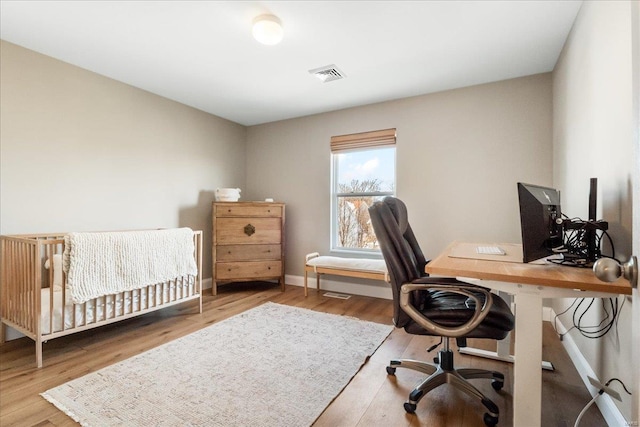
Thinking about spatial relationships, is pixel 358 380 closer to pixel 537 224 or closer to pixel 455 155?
pixel 537 224

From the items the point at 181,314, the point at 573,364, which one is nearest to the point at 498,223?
the point at 573,364

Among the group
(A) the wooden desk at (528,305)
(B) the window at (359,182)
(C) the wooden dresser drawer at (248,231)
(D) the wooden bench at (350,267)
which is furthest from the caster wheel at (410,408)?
(C) the wooden dresser drawer at (248,231)

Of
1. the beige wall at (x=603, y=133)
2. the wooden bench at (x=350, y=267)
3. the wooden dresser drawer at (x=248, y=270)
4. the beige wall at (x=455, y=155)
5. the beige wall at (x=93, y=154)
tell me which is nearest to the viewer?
the beige wall at (x=603, y=133)

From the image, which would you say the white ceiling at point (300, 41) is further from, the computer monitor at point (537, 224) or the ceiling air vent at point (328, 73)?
the computer monitor at point (537, 224)

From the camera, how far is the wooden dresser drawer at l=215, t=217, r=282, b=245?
3.59 metres

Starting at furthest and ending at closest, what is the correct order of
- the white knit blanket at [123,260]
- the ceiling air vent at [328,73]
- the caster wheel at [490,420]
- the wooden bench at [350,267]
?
1. the wooden bench at [350,267]
2. the ceiling air vent at [328,73]
3. the white knit blanket at [123,260]
4. the caster wheel at [490,420]

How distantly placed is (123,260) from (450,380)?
94.0 inches

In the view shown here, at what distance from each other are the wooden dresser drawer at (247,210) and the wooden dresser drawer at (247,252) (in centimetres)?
41

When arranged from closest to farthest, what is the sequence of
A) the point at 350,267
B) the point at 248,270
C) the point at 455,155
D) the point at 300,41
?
the point at 300,41, the point at 455,155, the point at 350,267, the point at 248,270

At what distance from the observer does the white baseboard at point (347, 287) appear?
346 centimetres

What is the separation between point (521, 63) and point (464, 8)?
1.07 meters

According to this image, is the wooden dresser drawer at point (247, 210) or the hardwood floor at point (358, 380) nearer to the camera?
the hardwood floor at point (358, 380)

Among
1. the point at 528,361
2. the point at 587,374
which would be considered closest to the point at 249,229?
the point at 528,361

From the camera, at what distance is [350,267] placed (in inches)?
128
